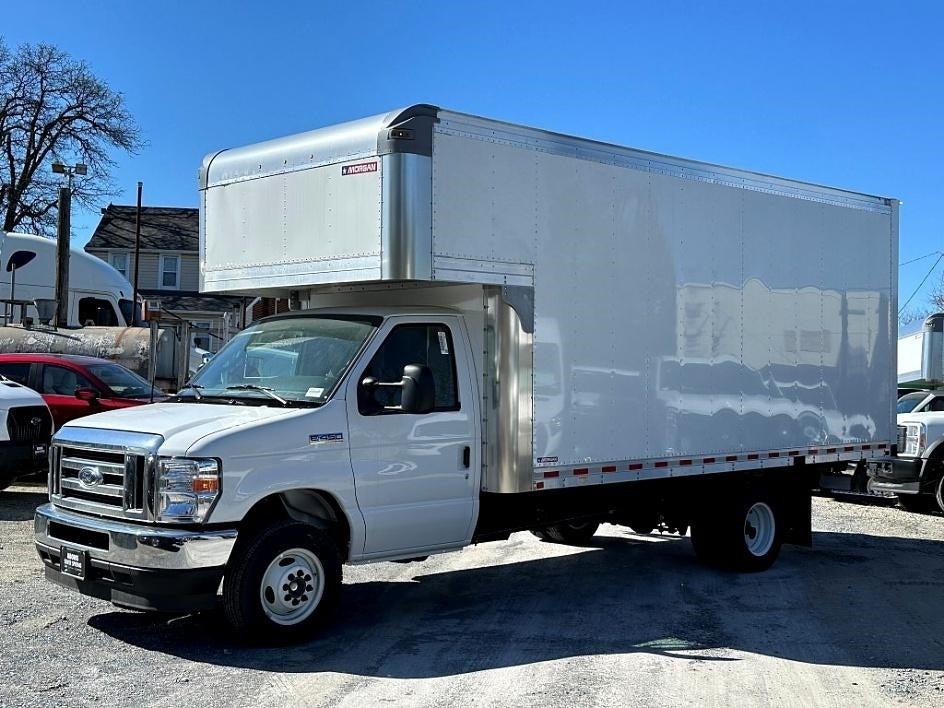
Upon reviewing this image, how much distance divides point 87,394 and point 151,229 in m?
35.2

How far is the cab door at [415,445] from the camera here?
738 centimetres

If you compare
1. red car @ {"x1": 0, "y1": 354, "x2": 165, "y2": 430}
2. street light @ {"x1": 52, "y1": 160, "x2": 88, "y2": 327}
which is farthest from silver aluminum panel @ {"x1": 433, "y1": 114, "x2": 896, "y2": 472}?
street light @ {"x1": 52, "y1": 160, "x2": 88, "y2": 327}

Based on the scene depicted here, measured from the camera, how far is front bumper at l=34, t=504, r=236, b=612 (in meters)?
6.53

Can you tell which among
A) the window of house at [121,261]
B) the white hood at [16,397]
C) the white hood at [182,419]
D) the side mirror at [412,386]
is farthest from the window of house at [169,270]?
the side mirror at [412,386]

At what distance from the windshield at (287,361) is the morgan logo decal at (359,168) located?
3.38 ft

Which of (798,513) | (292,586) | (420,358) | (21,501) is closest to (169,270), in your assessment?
(21,501)

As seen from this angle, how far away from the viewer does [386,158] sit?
24.3ft

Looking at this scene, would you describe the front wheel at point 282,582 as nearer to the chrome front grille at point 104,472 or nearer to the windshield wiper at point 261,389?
the chrome front grille at point 104,472

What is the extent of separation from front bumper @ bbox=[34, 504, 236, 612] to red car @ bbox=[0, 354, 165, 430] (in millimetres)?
7906

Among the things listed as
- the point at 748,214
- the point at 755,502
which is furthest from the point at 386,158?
the point at 755,502

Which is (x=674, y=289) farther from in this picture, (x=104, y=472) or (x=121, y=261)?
(x=121, y=261)

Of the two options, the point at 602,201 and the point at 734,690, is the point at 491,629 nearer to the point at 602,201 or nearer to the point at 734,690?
the point at 734,690

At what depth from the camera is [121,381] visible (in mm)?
14977

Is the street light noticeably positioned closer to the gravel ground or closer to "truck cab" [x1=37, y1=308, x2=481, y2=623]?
the gravel ground
